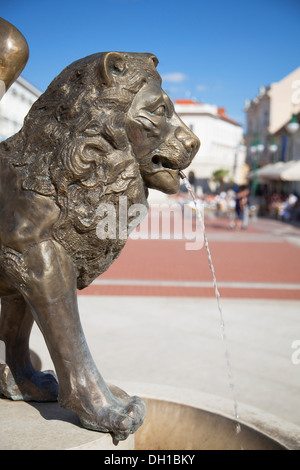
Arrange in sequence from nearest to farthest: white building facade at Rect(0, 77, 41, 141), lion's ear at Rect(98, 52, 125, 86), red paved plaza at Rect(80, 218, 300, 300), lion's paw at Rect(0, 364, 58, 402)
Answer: lion's ear at Rect(98, 52, 125, 86), lion's paw at Rect(0, 364, 58, 402), red paved plaza at Rect(80, 218, 300, 300), white building facade at Rect(0, 77, 41, 141)

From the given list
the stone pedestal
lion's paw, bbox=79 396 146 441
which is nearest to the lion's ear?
lion's paw, bbox=79 396 146 441

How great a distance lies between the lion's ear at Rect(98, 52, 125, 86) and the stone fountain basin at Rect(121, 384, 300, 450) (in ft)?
6.25

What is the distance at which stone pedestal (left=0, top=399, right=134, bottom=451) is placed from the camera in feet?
6.76

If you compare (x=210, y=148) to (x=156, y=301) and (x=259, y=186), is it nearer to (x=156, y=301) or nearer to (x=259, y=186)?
(x=259, y=186)

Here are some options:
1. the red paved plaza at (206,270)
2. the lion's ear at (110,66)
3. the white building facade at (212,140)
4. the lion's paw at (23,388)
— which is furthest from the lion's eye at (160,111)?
the white building facade at (212,140)

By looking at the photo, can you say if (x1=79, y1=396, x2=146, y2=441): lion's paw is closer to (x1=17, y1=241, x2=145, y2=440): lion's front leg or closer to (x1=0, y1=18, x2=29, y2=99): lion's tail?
(x1=17, y1=241, x2=145, y2=440): lion's front leg

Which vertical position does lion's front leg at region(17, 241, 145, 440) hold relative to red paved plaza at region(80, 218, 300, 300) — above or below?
above

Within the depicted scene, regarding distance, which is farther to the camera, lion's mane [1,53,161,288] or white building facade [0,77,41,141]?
white building facade [0,77,41,141]

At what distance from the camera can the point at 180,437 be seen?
2.84 m

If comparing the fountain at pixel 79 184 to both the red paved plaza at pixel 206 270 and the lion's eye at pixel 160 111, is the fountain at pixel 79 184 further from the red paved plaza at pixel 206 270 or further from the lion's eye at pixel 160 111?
the red paved plaza at pixel 206 270

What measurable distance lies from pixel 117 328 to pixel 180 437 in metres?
2.80

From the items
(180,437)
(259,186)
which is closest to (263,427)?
(180,437)

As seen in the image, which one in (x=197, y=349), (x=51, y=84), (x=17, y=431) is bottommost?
(x=197, y=349)

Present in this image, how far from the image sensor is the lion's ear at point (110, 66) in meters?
1.91
